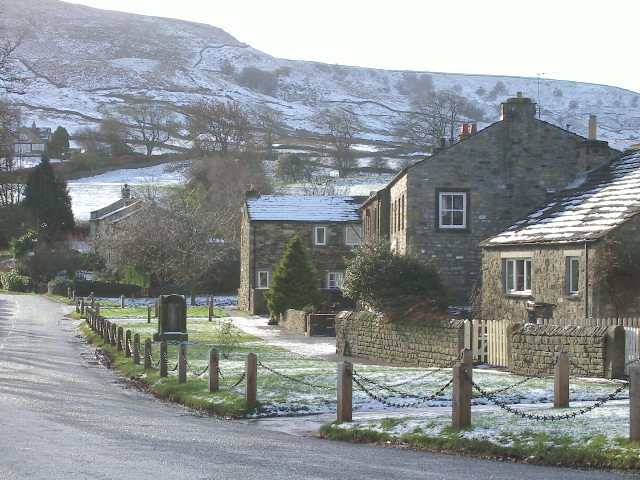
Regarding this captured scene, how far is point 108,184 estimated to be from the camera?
407ft

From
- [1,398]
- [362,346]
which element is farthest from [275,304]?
[1,398]

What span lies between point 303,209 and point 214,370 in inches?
1481

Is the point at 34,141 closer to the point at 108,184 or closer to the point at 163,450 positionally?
the point at 108,184

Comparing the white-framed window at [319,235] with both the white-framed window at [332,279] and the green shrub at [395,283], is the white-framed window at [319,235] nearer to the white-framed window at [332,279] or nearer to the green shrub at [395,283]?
the white-framed window at [332,279]

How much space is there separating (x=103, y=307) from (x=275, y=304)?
19.3 m

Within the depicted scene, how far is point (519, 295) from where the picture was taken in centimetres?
2928

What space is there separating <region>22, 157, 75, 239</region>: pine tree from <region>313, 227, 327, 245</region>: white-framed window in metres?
42.3

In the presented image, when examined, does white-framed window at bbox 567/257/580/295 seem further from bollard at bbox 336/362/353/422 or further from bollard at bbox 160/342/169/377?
bollard at bbox 336/362/353/422

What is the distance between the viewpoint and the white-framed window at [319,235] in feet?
183

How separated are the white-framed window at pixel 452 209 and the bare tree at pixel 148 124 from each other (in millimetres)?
111348

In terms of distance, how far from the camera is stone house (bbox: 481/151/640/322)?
25.8m

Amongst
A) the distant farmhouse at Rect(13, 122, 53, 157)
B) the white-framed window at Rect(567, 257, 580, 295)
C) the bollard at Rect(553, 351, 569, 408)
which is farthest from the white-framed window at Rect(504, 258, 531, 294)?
the distant farmhouse at Rect(13, 122, 53, 157)

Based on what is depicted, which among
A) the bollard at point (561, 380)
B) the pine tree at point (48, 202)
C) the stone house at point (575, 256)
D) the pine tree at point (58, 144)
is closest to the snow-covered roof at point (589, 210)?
the stone house at point (575, 256)

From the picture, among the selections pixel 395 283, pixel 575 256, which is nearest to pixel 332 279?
pixel 395 283
